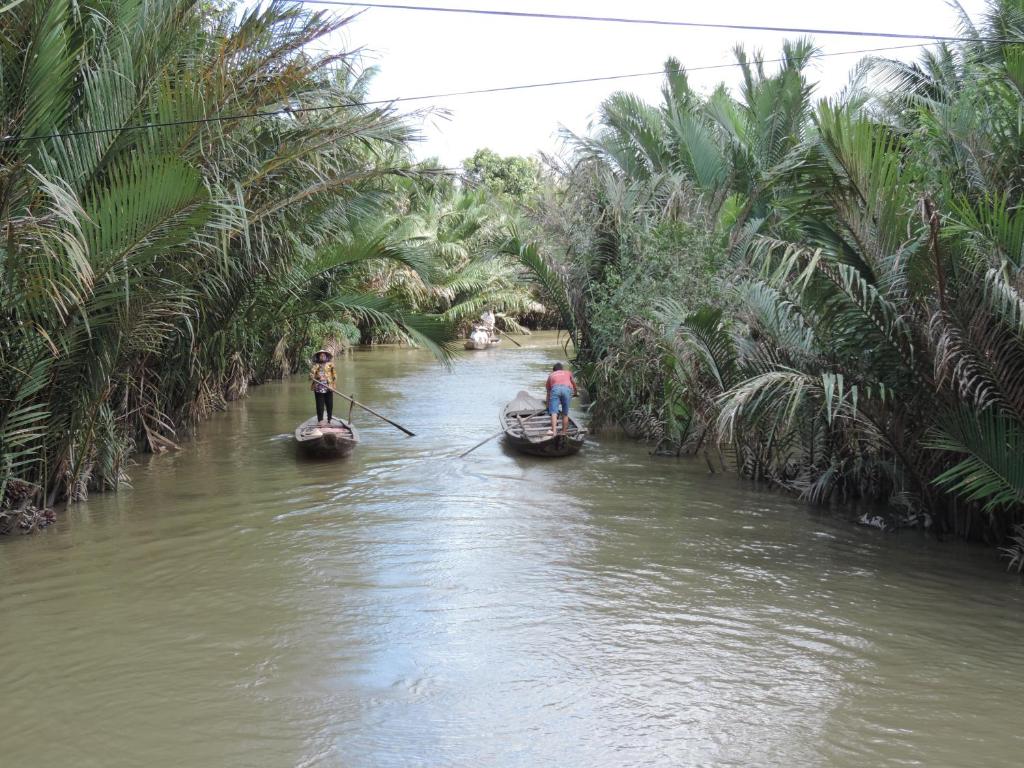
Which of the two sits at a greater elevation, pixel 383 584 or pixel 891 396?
pixel 891 396

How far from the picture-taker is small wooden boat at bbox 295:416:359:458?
13.6 m

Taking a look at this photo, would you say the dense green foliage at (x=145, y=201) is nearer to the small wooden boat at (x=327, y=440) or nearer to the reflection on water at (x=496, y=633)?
the reflection on water at (x=496, y=633)

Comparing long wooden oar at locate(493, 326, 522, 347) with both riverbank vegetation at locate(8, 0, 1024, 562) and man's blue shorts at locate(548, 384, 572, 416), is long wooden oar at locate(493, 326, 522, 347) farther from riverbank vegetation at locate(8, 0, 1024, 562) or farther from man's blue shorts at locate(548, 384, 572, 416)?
man's blue shorts at locate(548, 384, 572, 416)

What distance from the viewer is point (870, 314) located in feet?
26.6

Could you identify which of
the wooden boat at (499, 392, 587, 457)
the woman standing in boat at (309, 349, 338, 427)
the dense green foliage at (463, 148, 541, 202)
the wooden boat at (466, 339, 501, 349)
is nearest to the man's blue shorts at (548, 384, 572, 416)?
the wooden boat at (499, 392, 587, 457)

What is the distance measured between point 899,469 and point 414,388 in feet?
50.4

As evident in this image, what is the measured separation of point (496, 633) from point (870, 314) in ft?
13.8

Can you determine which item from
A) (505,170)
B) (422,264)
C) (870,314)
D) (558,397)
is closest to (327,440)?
(422,264)

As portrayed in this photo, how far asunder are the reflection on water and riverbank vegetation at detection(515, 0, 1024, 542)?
817mm

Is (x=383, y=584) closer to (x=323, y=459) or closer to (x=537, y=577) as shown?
(x=537, y=577)

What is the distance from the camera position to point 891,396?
27.5ft

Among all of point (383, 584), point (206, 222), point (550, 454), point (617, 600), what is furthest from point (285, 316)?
point (617, 600)

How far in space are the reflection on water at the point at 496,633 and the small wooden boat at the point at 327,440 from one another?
1.61 meters

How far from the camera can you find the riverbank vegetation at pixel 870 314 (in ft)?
24.7
